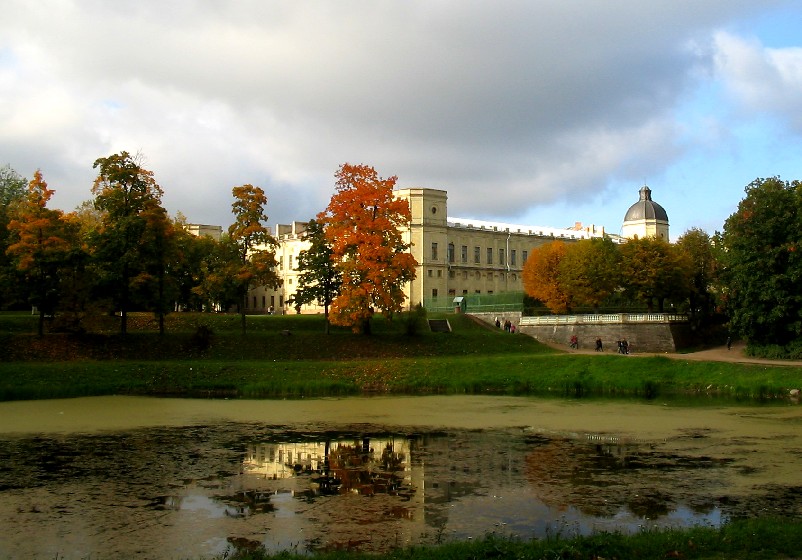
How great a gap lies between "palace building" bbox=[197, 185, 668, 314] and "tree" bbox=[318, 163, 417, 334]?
109 feet

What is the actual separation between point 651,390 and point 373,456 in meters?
21.9

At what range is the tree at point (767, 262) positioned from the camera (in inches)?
1794

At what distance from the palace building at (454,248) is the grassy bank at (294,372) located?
41.1 metres

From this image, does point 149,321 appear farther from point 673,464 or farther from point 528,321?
point 673,464

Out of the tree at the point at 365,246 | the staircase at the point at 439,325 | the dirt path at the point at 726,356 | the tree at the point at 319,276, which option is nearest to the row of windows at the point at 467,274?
the staircase at the point at 439,325

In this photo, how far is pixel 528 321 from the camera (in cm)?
6538

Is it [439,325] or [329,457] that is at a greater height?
[439,325]

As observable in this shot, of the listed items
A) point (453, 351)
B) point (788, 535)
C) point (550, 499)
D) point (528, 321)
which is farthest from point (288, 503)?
point (528, 321)

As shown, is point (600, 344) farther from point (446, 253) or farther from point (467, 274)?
point (467, 274)

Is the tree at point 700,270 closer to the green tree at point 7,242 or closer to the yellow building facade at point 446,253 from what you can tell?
the yellow building facade at point 446,253

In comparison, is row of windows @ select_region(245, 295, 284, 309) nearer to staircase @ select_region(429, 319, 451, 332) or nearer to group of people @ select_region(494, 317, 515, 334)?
staircase @ select_region(429, 319, 451, 332)

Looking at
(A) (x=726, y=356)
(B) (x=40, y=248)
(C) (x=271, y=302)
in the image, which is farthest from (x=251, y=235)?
(C) (x=271, y=302)

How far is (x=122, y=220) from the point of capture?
43.5m

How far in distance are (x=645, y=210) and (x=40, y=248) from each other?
91.5 meters
